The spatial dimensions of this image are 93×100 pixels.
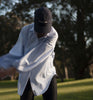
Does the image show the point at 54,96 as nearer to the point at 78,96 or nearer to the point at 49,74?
the point at 49,74

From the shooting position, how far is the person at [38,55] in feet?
9.68

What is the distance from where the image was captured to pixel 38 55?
2.98 meters

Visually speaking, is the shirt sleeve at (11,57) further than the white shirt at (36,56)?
No

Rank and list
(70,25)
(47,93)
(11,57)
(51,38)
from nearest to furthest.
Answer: (11,57) → (51,38) → (47,93) → (70,25)

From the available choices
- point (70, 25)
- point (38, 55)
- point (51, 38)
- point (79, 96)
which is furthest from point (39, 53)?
point (70, 25)

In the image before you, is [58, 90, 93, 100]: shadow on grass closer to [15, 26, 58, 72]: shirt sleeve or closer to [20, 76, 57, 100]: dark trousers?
[20, 76, 57, 100]: dark trousers

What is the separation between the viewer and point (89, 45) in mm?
28109

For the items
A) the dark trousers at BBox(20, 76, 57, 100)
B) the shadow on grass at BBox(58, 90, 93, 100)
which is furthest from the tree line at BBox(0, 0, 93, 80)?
the dark trousers at BBox(20, 76, 57, 100)

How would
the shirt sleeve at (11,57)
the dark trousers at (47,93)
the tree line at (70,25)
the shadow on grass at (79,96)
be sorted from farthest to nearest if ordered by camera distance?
the tree line at (70,25) → the shadow on grass at (79,96) → the dark trousers at (47,93) → the shirt sleeve at (11,57)

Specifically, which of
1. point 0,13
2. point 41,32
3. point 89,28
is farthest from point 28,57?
point 0,13

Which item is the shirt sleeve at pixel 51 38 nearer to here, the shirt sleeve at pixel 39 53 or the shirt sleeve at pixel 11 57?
the shirt sleeve at pixel 39 53

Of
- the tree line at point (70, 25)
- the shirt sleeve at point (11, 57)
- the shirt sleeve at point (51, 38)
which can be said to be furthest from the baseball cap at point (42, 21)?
the tree line at point (70, 25)

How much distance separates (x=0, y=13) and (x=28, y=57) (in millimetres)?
30089

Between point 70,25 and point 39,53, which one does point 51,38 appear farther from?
point 70,25
